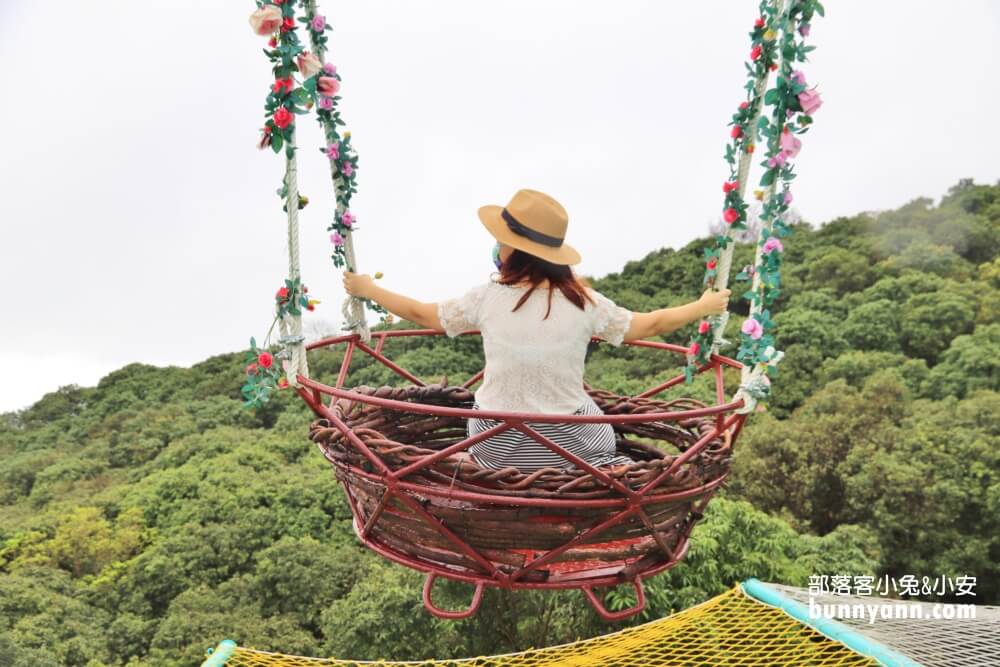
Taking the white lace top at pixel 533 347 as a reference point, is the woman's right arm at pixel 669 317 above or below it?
above

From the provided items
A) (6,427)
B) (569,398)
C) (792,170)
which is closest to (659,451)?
(569,398)

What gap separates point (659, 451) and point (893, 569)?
181 inches

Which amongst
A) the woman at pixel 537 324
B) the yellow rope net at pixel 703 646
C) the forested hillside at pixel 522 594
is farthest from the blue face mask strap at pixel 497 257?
the forested hillside at pixel 522 594

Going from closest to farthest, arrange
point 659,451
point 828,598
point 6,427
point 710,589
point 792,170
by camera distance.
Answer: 1. point 792,170
2. point 659,451
3. point 828,598
4. point 710,589
5. point 6,427

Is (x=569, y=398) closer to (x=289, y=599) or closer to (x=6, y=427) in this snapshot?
(x=289, y=599)

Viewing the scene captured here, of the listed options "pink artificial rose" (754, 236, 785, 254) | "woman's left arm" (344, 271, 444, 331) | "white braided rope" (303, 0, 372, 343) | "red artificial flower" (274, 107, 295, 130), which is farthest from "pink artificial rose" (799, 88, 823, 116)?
"white braided rope" (303, 0, 372, 343)

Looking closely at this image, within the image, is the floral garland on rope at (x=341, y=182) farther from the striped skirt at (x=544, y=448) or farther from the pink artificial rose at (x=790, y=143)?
the pink artificial rose at (x=790, y=143)

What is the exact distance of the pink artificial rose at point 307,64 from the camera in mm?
1592

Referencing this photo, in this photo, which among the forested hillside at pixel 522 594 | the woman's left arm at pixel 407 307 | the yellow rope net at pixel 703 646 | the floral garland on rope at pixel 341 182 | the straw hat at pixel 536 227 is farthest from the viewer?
the forested hillside at pixel 522 594

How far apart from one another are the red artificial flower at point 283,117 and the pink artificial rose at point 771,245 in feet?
2.87

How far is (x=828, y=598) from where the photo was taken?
3223mm

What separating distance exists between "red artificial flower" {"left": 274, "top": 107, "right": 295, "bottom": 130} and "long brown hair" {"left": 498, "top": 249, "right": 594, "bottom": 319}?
1.58 ft

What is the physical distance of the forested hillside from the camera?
4719 millimetres

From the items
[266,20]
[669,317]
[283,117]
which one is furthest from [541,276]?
[266,20]
